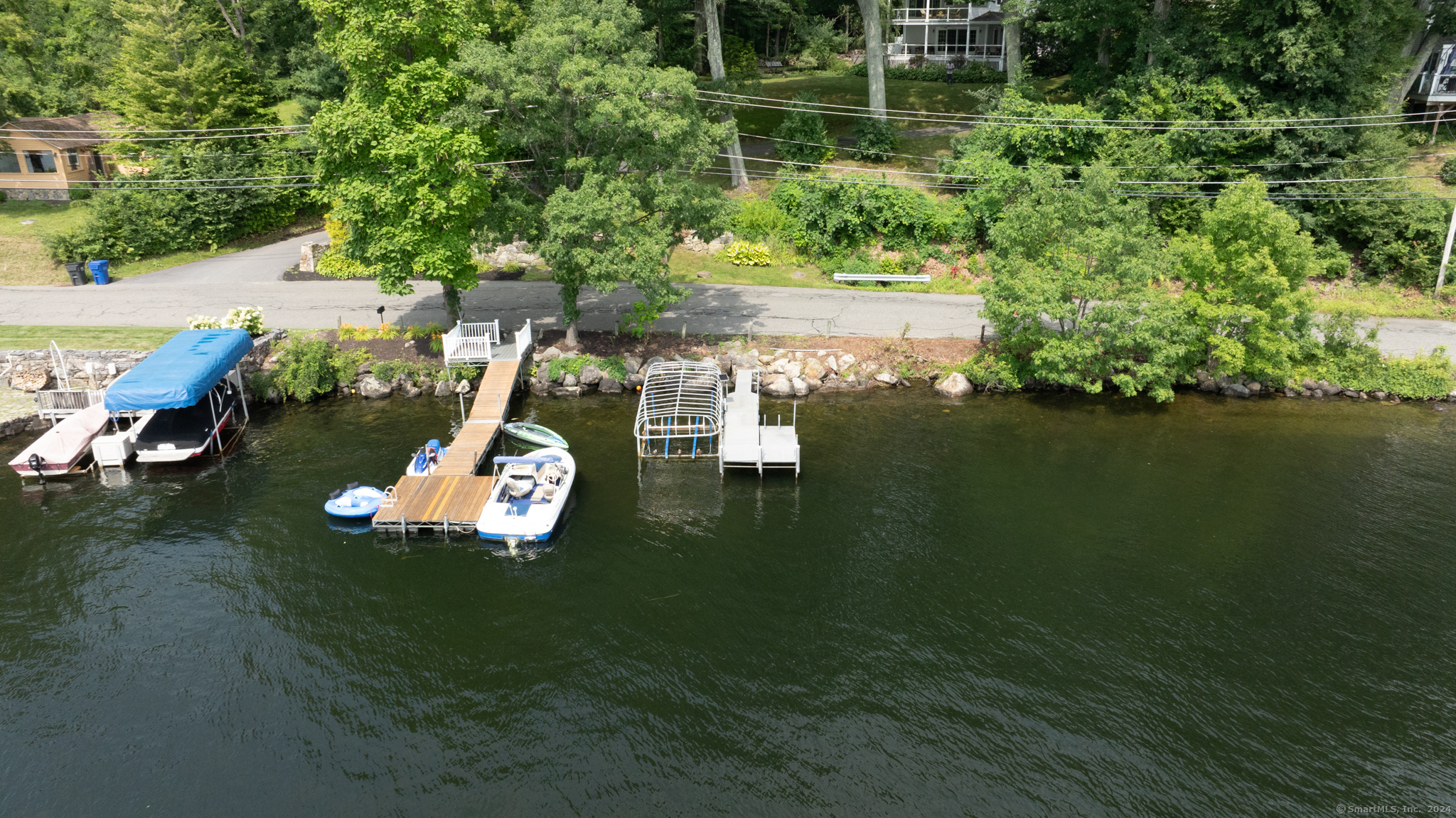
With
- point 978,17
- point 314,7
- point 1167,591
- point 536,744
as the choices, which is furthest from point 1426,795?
point 978,17

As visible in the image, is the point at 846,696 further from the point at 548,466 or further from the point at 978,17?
the point at 978,17

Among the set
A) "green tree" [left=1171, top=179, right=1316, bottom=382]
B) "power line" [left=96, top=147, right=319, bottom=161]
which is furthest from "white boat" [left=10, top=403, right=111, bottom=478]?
"green tree" [left=1171, top=179, right=1316, bottom=382]

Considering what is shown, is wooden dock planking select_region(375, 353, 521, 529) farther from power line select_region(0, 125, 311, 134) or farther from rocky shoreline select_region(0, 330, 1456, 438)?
power line select_region(0, 125, 311, 134)

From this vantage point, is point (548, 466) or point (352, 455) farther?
point (352, 455)

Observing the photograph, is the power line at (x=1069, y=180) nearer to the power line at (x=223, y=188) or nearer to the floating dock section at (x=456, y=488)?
the floating dock section at (x=456, y=488)

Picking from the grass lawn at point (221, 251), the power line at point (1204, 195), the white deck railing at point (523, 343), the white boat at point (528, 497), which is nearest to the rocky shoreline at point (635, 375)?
the white deck railing at point (523, 343)

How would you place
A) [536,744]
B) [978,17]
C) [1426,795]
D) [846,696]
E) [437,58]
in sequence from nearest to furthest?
[1426,795], [536,744], [846,696], [437,58], [978,17]
